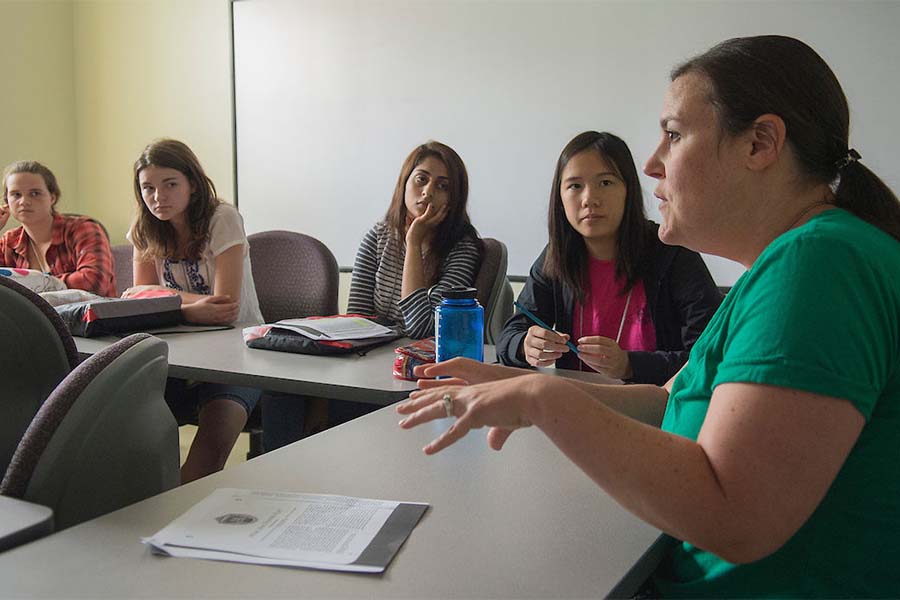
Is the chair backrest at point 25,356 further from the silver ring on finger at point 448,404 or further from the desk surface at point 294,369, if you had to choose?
the silver ring on finger at point 448,404

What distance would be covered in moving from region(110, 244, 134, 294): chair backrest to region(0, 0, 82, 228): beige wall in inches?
54.6

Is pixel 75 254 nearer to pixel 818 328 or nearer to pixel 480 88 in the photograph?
pixel 480 88

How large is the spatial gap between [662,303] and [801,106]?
3.82ft

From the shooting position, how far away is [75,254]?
326cm

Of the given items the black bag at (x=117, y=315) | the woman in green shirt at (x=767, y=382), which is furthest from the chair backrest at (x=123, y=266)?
the woman in green shirt at (x=767, y=382)

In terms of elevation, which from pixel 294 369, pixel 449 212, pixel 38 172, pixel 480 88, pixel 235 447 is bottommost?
pixel 235 447

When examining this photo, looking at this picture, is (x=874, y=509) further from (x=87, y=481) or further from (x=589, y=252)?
(x=589, y=252)

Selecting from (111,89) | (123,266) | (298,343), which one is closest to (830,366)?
(298,343)

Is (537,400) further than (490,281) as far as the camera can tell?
No

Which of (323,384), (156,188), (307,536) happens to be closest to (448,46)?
(156,188)

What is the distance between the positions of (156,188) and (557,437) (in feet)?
7.43

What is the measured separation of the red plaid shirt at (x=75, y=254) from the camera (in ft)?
10.2

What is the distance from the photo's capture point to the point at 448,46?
3865mm

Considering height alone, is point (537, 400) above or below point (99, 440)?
above
